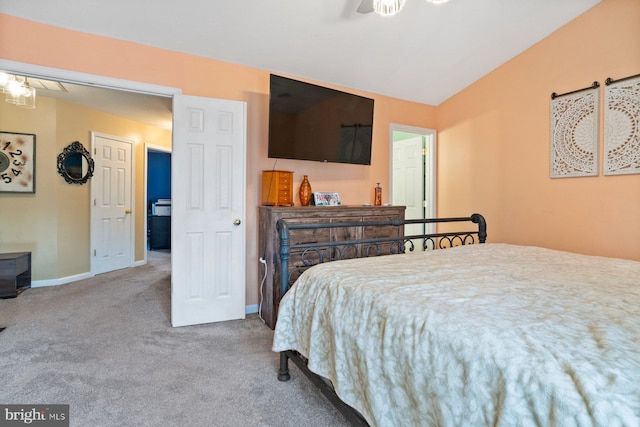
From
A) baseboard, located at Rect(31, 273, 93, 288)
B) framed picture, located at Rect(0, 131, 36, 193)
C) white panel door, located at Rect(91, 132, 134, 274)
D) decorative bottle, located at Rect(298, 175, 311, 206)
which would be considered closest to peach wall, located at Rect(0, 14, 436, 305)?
decorative bottle, located at Rect(298, 175, 311, 206)

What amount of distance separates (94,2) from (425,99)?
3635 millimetres

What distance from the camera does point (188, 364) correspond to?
2184 mm

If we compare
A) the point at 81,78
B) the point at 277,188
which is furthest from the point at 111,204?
the point at 277,188

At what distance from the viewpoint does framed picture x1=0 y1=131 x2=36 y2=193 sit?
13.0ft

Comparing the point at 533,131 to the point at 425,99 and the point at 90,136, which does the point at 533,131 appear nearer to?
the point at 425,99

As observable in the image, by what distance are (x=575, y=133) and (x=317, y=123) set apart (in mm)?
2471

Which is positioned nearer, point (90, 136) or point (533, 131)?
point (533, 131)

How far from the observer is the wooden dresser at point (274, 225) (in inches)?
112

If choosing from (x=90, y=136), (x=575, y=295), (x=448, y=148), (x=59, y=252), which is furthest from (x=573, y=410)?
(x=90, y=136)

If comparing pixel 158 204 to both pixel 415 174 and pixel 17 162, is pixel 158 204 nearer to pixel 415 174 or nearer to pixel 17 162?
pixel 17 162

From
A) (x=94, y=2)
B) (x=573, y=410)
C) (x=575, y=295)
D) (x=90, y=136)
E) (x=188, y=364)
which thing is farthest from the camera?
(x=90, y=136)

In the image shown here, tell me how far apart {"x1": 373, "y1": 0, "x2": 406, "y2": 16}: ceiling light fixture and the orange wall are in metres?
2.21

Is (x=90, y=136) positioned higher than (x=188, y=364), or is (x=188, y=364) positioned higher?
(x=90, y=136)

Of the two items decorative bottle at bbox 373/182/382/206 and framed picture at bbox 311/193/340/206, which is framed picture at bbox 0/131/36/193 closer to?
framed picture at bbox 311/193/340/206
